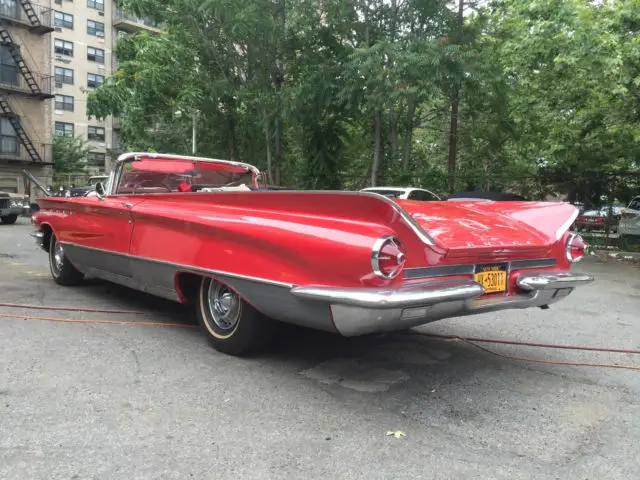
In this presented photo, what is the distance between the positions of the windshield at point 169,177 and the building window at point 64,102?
1731 inches

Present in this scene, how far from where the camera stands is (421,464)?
2.55 m

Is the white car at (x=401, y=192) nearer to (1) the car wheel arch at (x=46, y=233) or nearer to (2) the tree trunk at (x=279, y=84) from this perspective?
(2) the tree trunk at (x=279, y=84)

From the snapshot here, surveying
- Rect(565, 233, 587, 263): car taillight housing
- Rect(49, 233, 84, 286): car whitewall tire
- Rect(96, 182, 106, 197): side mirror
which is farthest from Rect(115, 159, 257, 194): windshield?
Rect(565, 233, 587, 263): car taillight housing

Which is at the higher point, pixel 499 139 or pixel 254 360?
pixel 499 139

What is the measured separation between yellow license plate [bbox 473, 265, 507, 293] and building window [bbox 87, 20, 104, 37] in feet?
161

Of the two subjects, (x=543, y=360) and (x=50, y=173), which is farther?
(x=50, y=173)

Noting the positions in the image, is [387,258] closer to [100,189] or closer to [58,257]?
[100,189]

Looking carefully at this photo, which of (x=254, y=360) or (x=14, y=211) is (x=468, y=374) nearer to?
(x=254, y=360)

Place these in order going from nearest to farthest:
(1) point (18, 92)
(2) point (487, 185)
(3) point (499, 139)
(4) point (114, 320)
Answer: (4) point (114, 320)
(2) point (487, 185)
(3) point (499, 139)
(1) point (18, 92)

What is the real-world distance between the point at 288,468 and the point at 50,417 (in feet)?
4.45

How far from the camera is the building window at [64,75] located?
143 feet

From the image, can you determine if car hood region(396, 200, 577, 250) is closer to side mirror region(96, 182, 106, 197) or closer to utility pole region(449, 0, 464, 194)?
side mirror region(96, 182, 106, 197)

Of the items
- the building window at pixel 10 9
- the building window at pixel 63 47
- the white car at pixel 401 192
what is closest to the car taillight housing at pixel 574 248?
the white car at pixel 401 192

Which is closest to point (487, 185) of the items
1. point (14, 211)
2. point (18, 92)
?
point (14, 211)
